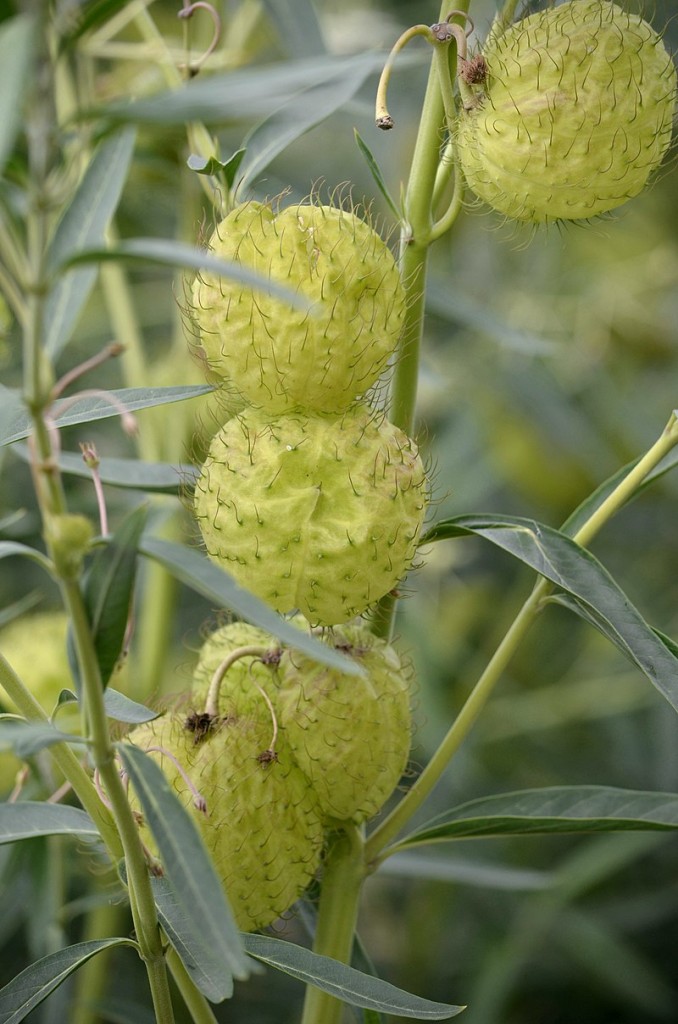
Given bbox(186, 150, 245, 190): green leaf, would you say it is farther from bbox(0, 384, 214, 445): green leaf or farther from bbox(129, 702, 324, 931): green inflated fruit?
bbox(129, 702, 324, 931): green inflated fruit

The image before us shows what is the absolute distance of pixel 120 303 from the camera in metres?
1.39

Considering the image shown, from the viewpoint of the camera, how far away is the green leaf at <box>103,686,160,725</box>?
0.63 meters

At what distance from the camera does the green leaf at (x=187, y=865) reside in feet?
1.57

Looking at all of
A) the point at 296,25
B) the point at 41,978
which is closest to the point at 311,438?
the point at 41,978

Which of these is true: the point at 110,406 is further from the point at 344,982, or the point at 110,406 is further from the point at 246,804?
the point at 344,982

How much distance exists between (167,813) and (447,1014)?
0.22 meters

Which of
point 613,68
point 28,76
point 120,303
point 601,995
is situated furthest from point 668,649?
point 601,995

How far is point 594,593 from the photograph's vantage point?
0.66 m

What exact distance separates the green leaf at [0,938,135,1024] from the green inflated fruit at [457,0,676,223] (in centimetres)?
51

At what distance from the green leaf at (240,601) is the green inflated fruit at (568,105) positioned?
336mm

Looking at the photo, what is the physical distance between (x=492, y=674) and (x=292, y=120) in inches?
16.0

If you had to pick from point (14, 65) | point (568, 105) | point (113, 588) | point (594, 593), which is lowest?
point (594, 593)

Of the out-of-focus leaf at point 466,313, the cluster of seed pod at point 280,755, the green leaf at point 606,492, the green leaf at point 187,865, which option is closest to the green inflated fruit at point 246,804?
the cluster of seed pod at point 280,755

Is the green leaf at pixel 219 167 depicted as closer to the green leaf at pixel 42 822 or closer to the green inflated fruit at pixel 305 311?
the green inflated fruit at pixel 305 311
